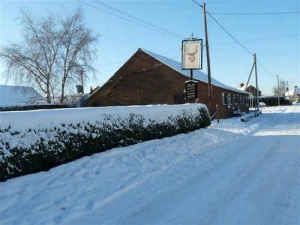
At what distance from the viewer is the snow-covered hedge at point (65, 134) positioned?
6.43 meters

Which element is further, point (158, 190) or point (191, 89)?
point (191, 89)

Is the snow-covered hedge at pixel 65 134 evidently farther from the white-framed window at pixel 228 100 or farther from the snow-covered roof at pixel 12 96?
the snow-covered roof at pixel 12 96

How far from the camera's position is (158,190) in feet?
20.4

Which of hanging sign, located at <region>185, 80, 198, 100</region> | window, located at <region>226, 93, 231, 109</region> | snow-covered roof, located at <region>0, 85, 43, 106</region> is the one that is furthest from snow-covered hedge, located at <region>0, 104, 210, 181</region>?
snow-covered roof, located at <region>0, 85, 43, 106</region>

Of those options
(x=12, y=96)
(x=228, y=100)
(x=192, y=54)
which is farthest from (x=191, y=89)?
(x=12, y=96)

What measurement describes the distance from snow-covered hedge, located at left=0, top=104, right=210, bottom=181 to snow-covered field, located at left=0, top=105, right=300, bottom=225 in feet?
0.89

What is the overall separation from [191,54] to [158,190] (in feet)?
51.6

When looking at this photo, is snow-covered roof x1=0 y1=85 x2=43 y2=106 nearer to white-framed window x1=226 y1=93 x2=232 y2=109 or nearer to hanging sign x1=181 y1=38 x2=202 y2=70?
white-framed window x1=226 y1=93 x2=232 y2=109

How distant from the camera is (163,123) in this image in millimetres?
12188

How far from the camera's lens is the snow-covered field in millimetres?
4863

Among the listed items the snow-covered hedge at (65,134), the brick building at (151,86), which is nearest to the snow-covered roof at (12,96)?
the brick building at (151,86)

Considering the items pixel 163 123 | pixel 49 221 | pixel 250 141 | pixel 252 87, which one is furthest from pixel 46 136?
pixel 252 87

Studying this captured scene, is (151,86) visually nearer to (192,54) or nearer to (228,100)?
(228,100)

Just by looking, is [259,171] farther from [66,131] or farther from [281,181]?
[66,131]
